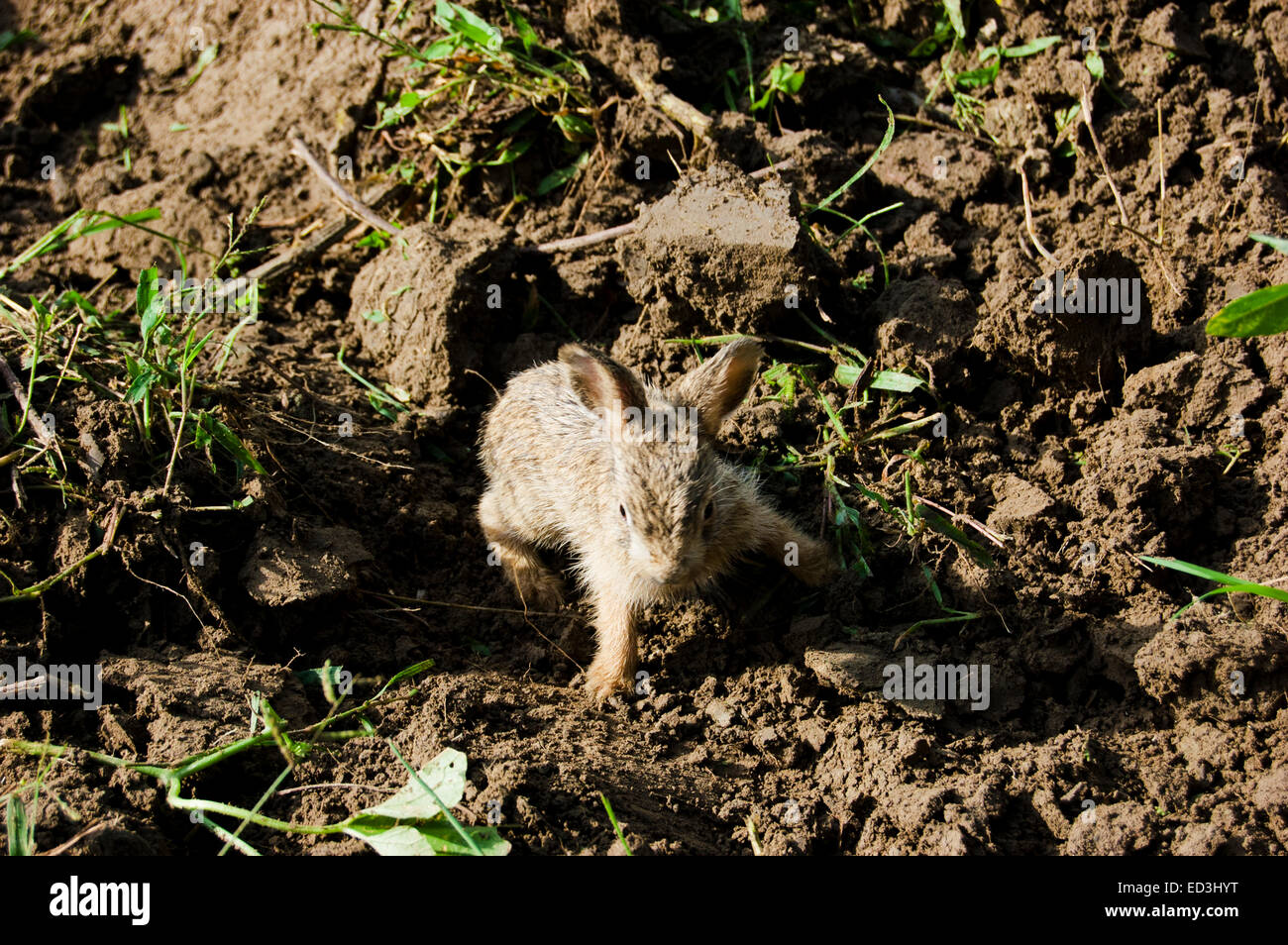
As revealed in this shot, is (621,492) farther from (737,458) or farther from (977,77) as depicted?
(977,77)

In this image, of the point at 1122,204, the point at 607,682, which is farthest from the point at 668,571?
the point at 1122,204

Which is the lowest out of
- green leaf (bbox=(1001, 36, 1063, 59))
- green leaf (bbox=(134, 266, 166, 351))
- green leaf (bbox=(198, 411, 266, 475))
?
green leaf (bbox=(198, 411, 266, 475))

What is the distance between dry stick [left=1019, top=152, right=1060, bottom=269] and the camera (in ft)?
17.0

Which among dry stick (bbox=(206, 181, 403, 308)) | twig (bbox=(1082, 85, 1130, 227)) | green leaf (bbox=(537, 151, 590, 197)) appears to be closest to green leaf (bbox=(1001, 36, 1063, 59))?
twig (bbox=(1082, 85, 1130, 227))

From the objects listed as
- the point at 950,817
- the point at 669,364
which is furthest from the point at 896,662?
the point at 669,364

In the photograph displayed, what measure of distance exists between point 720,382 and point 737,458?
823 millimetres

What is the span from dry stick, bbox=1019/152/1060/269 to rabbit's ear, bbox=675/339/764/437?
1734 mm

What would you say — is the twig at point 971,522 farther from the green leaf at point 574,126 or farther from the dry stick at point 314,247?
the dry stick at point 314,247

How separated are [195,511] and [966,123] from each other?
4849 millimetres

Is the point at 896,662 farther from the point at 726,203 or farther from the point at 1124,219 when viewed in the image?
Answer: the point at 1124,219

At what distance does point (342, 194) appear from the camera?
20.3 ft

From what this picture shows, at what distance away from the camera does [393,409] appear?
571 cm

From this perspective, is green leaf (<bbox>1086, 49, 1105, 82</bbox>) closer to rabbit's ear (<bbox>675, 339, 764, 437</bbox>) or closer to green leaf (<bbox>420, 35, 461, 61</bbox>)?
rabbit's ear (<bbox>675, 339, 764, 437</bbox>)
